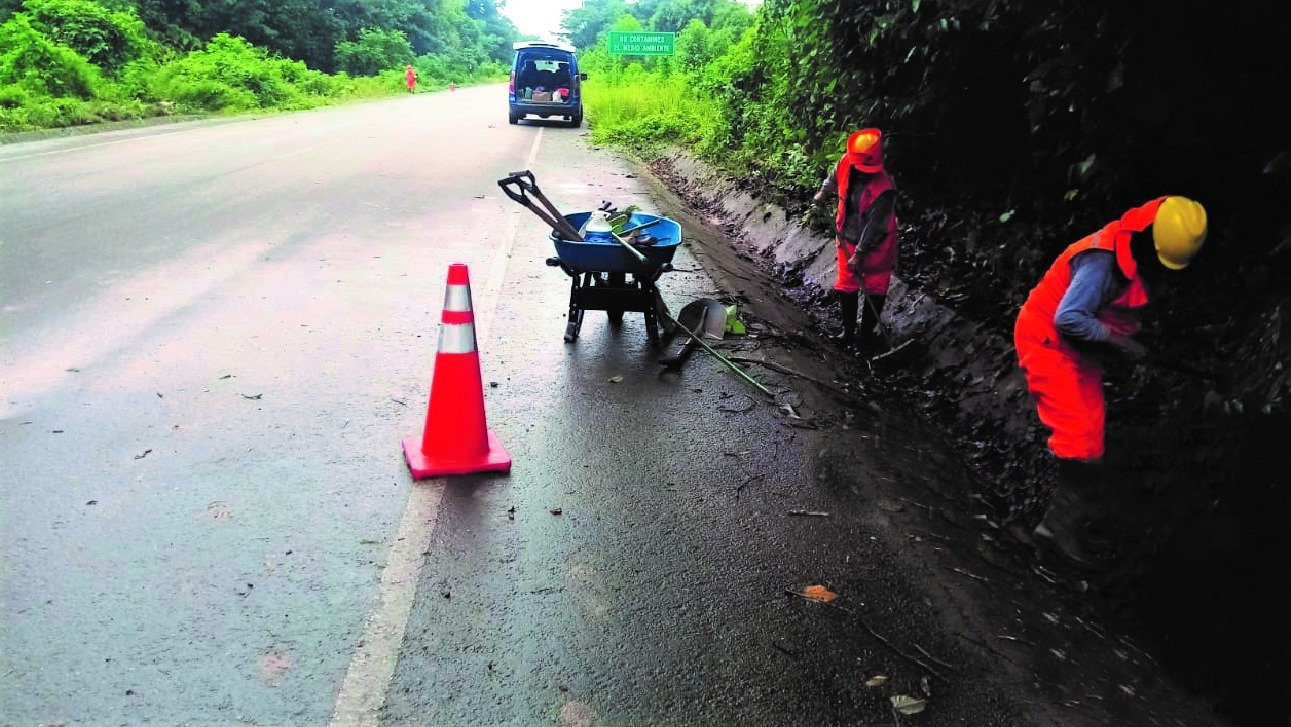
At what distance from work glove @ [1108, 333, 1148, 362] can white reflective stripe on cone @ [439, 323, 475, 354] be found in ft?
9.35

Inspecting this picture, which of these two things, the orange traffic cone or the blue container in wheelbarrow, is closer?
the orange traffic cone

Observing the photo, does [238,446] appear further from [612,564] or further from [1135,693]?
[1135,693]

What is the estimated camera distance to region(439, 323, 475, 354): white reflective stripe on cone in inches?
163

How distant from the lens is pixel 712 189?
14086 mm

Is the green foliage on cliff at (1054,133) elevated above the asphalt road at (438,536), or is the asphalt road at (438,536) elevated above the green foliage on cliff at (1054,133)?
the green foliage on cliff at (1054,133)

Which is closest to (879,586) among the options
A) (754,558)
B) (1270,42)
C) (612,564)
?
(754,558)

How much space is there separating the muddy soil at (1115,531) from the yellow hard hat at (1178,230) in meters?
0.78

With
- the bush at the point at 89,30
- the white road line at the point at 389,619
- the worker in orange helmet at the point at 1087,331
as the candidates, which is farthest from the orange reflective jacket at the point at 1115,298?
the bush at the point at 89,30

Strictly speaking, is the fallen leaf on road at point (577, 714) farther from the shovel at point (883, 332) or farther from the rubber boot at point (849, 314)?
the rubber boot at point (849, 314)

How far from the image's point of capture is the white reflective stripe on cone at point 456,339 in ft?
13.6

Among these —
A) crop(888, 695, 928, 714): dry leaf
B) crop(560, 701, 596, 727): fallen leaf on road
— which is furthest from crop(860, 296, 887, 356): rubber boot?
crop(560, 701, 596, 727): fallen leaf on road

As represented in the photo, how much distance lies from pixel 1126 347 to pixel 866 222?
8.90 ft

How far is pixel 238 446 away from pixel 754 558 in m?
2.59

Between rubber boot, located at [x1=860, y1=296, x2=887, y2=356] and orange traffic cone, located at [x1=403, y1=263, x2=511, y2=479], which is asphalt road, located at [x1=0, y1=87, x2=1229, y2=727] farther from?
rubber boot, located at [x1=860, y1=296, x2=887, y2=356]
